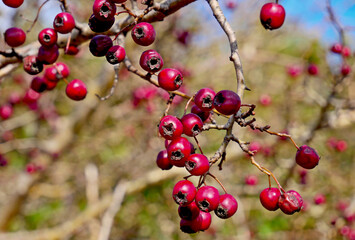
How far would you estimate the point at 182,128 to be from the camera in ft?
3.60

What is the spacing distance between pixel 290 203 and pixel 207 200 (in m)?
0.31

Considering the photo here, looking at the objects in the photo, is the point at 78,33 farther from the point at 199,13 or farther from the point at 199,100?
the point at 199,13

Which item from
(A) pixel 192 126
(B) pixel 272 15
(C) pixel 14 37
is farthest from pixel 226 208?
(C) pixel 14 37

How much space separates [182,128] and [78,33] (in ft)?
2.64

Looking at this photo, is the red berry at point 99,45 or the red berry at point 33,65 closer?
the red berry at point 99,45

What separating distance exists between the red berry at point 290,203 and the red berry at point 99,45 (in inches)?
34.4

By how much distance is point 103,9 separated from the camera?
114 cm

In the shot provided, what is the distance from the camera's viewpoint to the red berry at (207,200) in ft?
3.47

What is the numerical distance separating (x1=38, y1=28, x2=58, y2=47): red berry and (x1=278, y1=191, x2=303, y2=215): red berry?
114 centimetres

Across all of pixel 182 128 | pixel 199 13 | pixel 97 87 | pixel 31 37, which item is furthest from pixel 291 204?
pixel 31 37

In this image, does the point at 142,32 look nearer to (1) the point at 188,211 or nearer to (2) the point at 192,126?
(2) the point at 192,126

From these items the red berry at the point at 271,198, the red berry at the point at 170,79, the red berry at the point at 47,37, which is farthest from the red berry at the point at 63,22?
the red berry at the point at 271,198

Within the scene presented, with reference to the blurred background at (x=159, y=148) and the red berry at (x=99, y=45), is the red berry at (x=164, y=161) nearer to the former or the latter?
the red berry at (x=99, y=45)

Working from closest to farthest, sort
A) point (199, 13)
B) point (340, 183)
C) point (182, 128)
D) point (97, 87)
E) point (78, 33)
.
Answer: point (182, 128) → point (78, 33) → point (97, 87) → point (340, 183) → point (199, 13)
